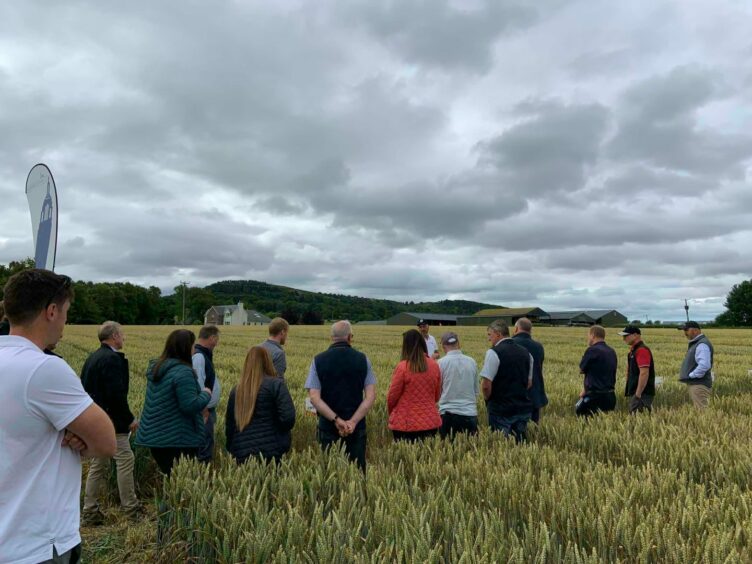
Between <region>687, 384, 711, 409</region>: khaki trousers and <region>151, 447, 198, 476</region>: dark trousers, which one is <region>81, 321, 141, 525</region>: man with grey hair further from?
<region>687, 384, 711, 409</region>: khaki trousers

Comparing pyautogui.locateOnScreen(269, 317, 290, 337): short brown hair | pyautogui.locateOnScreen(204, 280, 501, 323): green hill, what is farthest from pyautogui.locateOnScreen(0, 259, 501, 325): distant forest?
pyautogui.locateOnScreen(269, 317, 290, 337): short brown hair

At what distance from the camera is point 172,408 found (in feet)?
15.7

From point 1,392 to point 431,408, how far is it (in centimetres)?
439

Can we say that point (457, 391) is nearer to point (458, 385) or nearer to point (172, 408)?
point (458, 385)

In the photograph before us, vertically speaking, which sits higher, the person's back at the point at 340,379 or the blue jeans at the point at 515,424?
the person's back at the point at 340,379

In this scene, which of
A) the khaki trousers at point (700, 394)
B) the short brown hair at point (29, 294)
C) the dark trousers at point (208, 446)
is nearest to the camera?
the short brown hair at point (29, 294)

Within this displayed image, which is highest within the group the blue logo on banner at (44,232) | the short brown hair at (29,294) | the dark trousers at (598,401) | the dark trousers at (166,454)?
the blue logo on banner at (44,232)

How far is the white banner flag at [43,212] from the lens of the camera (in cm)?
290

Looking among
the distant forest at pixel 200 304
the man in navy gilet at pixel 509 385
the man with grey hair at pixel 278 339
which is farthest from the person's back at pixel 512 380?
the distant forest at pixel 200 304

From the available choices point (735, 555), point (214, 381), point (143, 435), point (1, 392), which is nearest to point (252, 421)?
point (143, 435)

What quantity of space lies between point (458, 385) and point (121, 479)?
3.70 metres

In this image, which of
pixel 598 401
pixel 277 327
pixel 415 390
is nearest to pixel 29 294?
pixel 415 390

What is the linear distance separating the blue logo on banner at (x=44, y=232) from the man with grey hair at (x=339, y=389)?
8.62ft

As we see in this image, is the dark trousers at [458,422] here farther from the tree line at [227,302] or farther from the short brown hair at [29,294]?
the tree line at [227,302]
